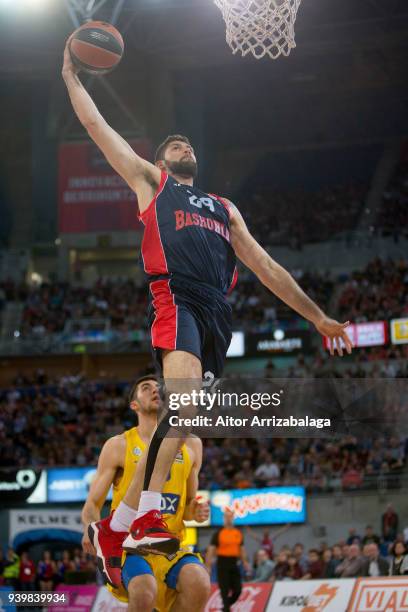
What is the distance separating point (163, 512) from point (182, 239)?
2430 millimetres

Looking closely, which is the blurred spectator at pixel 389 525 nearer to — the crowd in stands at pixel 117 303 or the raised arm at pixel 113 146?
the crowd in stands at pixel 117 303

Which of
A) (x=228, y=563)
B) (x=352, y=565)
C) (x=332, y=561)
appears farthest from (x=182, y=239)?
(x=332, y=561)

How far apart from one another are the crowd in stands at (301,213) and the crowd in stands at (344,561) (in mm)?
20686

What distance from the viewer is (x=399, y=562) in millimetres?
→ 12828

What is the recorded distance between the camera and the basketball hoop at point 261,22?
10.1m

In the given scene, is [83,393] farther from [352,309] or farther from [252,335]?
[352,309]

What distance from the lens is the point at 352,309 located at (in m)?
31.1

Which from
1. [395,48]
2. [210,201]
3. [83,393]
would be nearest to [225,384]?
[210,201]

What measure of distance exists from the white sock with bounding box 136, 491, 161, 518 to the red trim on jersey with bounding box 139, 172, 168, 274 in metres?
1.43

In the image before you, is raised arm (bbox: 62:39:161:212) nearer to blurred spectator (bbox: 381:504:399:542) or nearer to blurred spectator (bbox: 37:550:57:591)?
blurred spectator (bbox: 381:504:399:542)

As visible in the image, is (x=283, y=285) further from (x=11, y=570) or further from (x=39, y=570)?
(x=11, y=570)

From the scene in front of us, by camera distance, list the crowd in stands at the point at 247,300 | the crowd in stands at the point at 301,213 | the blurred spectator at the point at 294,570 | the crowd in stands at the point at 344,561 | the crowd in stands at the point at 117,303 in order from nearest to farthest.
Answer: the crowd in stands at the point at 344,561, the blurred spectator at the point at 294,570, the crowd in stands at the point at 247,300, the crowd in stands at the point at 117,303, the crowd in stands at the point at 301,213

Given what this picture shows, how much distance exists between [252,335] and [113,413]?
20.3ft

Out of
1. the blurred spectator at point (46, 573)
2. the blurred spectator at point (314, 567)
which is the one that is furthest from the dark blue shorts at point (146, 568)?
the blurred spectator at point (46, 573)
